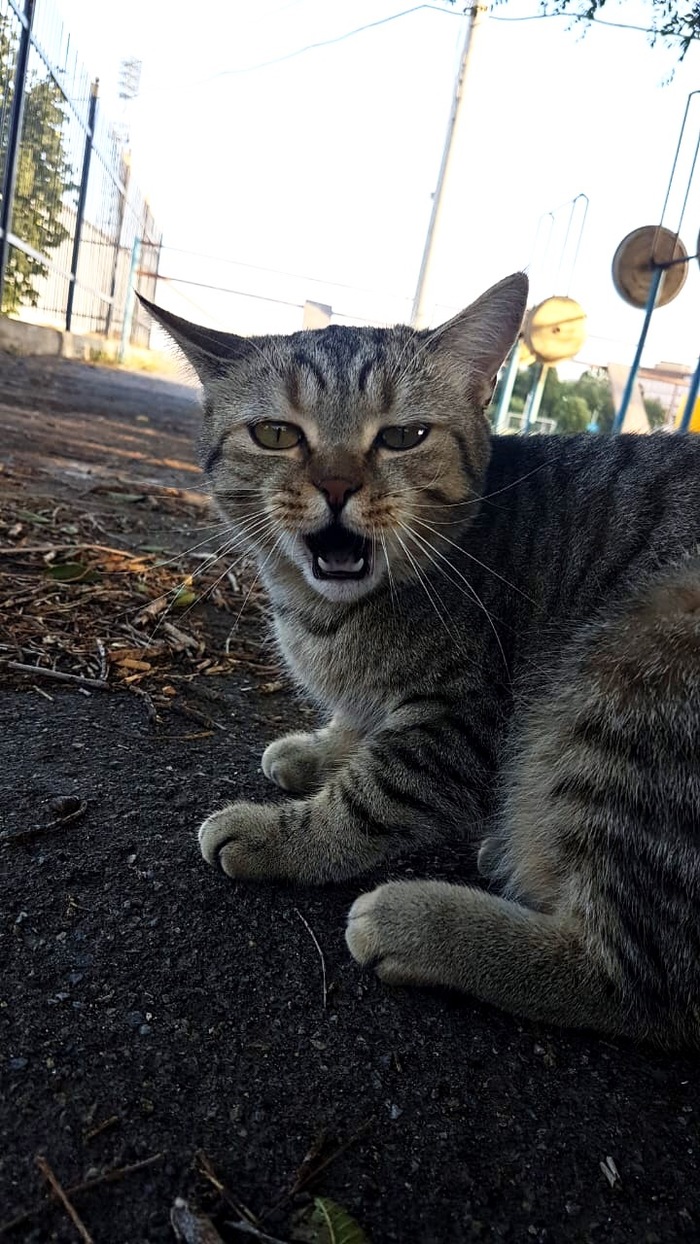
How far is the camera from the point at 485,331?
1.89 meters

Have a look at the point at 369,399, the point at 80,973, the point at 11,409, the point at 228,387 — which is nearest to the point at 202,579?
the point at 228,387

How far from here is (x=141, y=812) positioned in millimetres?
1595

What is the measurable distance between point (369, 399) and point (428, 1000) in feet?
4.02

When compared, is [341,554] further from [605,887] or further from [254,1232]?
[254,1232]

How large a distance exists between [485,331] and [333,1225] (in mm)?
1740

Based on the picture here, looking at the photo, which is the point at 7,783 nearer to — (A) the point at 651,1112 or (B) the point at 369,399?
(B) the point at 369,399

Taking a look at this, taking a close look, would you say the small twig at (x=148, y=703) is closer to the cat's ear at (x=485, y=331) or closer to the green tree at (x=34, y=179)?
the cat's ear at (x=485, y=331)

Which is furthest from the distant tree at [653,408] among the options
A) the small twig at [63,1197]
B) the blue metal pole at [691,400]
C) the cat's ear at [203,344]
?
the small twig at [63,1197]

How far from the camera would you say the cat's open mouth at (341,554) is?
166cm

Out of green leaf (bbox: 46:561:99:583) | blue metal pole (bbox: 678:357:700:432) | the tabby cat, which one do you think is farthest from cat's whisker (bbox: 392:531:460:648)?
blue metal pole (bbox: 678:357:700:432)

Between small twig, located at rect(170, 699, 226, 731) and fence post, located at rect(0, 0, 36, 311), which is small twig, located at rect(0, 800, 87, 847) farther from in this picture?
fence post, located at rect(0, 0, 36, 311)

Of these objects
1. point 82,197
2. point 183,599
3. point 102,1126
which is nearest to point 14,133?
point 82,197

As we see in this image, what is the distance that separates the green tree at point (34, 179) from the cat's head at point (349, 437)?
7.53 meters

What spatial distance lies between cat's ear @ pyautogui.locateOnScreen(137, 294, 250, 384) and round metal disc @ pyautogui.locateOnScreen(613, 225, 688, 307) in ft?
15.7
